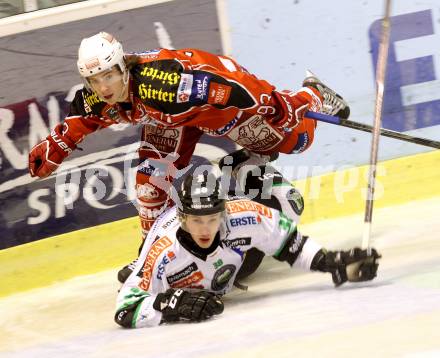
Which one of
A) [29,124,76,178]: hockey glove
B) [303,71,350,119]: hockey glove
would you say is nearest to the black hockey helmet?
[29,124,76,178]: hockey glove

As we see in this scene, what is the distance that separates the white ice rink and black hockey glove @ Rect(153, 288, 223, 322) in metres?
0.04

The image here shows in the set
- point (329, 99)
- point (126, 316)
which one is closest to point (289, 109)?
point (329, 99)

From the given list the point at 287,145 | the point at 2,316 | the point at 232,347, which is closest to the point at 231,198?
the point at 287,145

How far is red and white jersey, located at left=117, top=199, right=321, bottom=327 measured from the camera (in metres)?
4.22

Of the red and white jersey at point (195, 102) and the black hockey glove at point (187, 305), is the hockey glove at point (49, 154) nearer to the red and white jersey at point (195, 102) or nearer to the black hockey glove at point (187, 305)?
the red and white jersey at point (195, 102)

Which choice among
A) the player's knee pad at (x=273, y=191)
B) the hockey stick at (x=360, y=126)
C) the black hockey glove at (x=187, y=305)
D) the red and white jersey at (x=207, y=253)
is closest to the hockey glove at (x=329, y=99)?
the hockey stick at (x=360, y=126)

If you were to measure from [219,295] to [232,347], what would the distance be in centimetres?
99

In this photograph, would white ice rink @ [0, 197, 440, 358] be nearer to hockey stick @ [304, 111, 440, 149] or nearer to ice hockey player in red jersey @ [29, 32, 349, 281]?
hockey stick @ [304, 111, 440, 149]

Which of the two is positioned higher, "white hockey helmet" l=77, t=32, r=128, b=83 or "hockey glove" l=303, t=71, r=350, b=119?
"white hockey helmet" l=77, t=32, r=128, b=83

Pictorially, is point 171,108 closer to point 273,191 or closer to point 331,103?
point 273,191

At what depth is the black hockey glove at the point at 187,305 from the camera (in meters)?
4.00

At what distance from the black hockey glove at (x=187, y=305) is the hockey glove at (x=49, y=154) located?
3.93ft

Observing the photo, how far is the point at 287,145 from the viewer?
514 cm

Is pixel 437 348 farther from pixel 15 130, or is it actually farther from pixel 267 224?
pixel 15 130
